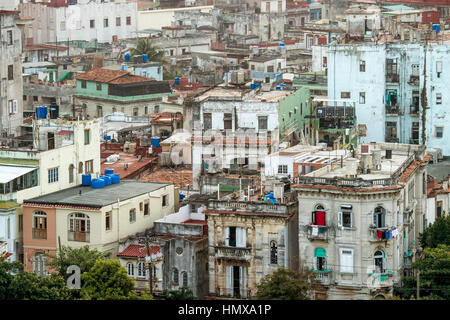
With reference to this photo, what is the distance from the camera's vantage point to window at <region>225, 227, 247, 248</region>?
99.4m

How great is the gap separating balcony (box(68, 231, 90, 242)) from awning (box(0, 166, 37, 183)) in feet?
17.5

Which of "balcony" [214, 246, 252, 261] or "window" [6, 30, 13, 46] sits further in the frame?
"window" [6, 30, 13, 46]

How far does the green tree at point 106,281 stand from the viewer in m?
94.9

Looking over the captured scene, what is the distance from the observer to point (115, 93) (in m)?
151

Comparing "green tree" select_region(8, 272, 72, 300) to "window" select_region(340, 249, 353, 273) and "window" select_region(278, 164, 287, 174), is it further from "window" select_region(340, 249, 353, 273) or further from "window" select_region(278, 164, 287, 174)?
"window" select_region(278, 164, 287, 174)

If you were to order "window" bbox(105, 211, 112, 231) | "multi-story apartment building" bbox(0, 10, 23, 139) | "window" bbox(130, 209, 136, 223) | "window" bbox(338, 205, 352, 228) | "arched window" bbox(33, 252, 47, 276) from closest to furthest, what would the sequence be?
"window" bbox(338, 205, 352, 228) < "arched window" bbox(33, 252, 47, 276) < "window" bbox(105, 211, 112, 231) < "window" bbox(130, 209, 136, 223) < "multi-story apartment building" bbox(0, 10, 23, 139)

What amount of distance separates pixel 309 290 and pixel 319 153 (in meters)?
18.0

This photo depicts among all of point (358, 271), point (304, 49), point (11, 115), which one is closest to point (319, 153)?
point (358, 271)

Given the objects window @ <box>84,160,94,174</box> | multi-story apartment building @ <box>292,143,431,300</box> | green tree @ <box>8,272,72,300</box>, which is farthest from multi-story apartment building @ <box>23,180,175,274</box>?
multi-story apartment building @ <box>292,143,431,300</box>

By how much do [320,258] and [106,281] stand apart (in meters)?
12.9

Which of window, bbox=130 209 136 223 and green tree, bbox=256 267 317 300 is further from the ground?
window, bbox=130 209 136 223

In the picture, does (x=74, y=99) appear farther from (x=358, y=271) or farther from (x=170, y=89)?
(x=358, y=271)

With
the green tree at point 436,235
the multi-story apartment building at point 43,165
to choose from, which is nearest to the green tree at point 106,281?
the multi-story apartment building at point 43,165

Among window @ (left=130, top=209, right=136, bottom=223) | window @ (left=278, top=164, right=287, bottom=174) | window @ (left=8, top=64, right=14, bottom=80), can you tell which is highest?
window @ (left=8, top=64, right=14, bottom=80)
